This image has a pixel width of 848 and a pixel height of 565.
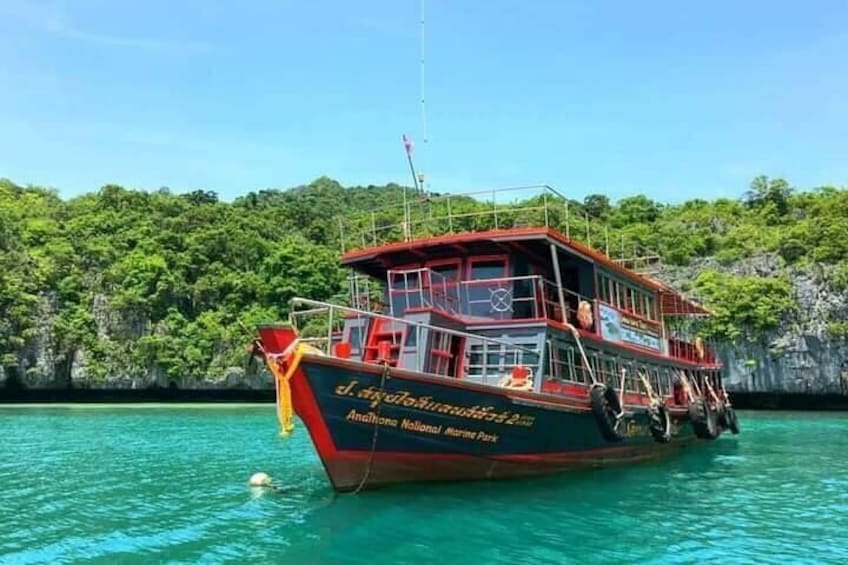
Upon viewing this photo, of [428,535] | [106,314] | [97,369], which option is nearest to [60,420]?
[97,369]

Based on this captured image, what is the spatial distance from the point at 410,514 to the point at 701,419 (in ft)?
38.3

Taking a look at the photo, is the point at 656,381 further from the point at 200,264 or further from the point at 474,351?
the point at 200,264

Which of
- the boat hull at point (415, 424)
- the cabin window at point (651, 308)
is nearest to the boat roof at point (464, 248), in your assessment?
the boat hull at point (415, 424)

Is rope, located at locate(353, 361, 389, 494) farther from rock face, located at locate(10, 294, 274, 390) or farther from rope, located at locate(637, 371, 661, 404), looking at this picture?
rock face, located at locate(10, 294, 274, 390)

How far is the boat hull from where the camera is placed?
34.8 ft

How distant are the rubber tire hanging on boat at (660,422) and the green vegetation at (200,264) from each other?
3030cm

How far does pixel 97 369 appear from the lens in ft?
156

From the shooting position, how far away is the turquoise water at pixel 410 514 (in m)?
8.47

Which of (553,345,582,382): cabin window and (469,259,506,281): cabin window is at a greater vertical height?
(469,259,506,281): cabin window

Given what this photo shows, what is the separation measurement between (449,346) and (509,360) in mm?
1237

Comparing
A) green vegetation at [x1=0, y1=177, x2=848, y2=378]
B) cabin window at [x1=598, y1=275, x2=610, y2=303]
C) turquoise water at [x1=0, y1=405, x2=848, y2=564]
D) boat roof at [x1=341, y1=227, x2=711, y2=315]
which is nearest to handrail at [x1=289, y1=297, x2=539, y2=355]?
boat roof at [x1=341, y1=227, x2=711, y2=315]

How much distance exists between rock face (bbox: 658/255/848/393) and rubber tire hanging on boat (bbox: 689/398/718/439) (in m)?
26.1

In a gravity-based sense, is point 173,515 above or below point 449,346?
below

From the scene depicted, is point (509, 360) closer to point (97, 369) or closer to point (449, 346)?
point (449, 346)
